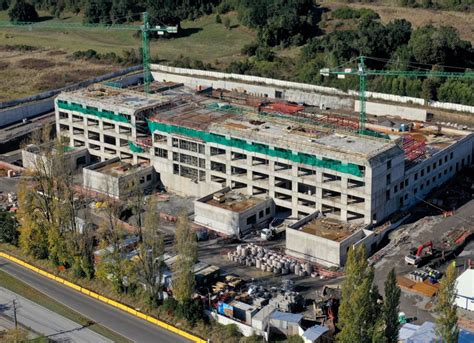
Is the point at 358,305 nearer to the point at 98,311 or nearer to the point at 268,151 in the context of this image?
the point at 98,311

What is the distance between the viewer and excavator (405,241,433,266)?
53.5m

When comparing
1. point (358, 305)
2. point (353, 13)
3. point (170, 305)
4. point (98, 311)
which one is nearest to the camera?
point (358, 305)

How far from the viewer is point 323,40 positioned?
107 meters

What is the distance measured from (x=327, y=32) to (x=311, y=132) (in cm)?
5537

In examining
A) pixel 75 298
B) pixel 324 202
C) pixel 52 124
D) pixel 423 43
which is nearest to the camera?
pixel 75 298

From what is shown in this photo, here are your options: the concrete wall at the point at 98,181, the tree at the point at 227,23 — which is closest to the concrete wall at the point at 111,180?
the concrete wall at the point at 98,181

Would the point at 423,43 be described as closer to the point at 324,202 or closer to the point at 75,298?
the point at 324,202

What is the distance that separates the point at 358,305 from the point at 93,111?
44.6 m

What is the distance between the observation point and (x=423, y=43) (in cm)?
9531

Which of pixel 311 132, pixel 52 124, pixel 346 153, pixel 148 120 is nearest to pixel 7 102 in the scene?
pixel 52 124

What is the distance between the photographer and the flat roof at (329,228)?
5659 cm

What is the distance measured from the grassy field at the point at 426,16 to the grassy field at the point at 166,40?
18585 millimetres

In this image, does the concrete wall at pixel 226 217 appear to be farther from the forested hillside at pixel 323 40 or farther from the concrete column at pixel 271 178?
the forested hillside at pixel 323 40

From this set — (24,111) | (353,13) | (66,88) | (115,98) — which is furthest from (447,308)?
(353,13)
